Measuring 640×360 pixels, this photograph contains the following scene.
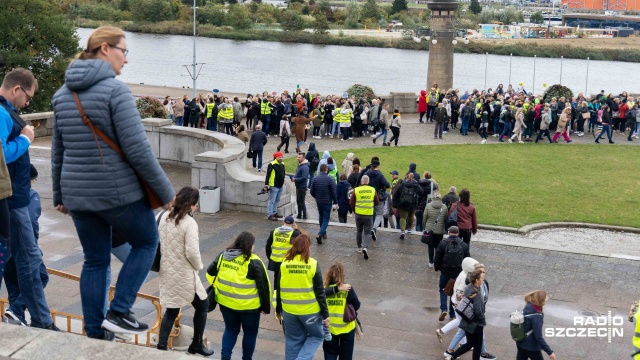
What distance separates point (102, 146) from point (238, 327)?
434 centimetres

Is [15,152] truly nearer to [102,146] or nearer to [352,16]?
[102,146]

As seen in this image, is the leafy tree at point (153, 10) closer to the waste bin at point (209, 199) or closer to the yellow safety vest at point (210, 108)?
the yellow safety vest at point (210, 108)

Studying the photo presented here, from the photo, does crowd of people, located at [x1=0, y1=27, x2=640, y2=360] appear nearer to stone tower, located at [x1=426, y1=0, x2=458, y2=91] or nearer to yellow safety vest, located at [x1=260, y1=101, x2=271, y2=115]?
yellow safety vest, located at [x1=260, y1=101, x2=271, y2=115]

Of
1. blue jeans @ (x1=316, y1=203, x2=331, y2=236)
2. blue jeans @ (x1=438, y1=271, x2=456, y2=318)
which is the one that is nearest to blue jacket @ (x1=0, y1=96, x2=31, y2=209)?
blue jeans @ (x1=438, y1=271, x2=456, y2=318)

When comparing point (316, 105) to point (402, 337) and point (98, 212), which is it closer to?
point (402, 337)

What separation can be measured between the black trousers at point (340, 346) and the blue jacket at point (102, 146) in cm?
427

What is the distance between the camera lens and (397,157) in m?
25.8

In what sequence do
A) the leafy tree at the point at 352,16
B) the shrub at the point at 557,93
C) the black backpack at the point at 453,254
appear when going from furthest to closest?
the leafy tree at the point at 352,16 < the shrub at the point at 557,93 < the black backpack at the point at 453,254

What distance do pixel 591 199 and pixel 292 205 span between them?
7822mm

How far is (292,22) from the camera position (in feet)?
319

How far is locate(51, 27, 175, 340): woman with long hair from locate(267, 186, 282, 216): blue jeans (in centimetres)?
1133

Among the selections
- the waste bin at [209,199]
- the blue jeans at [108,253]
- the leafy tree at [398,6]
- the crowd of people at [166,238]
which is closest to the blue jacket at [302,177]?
the crowd of people at [166,238]

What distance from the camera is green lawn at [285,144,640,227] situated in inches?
765

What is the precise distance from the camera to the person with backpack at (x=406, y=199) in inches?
621
